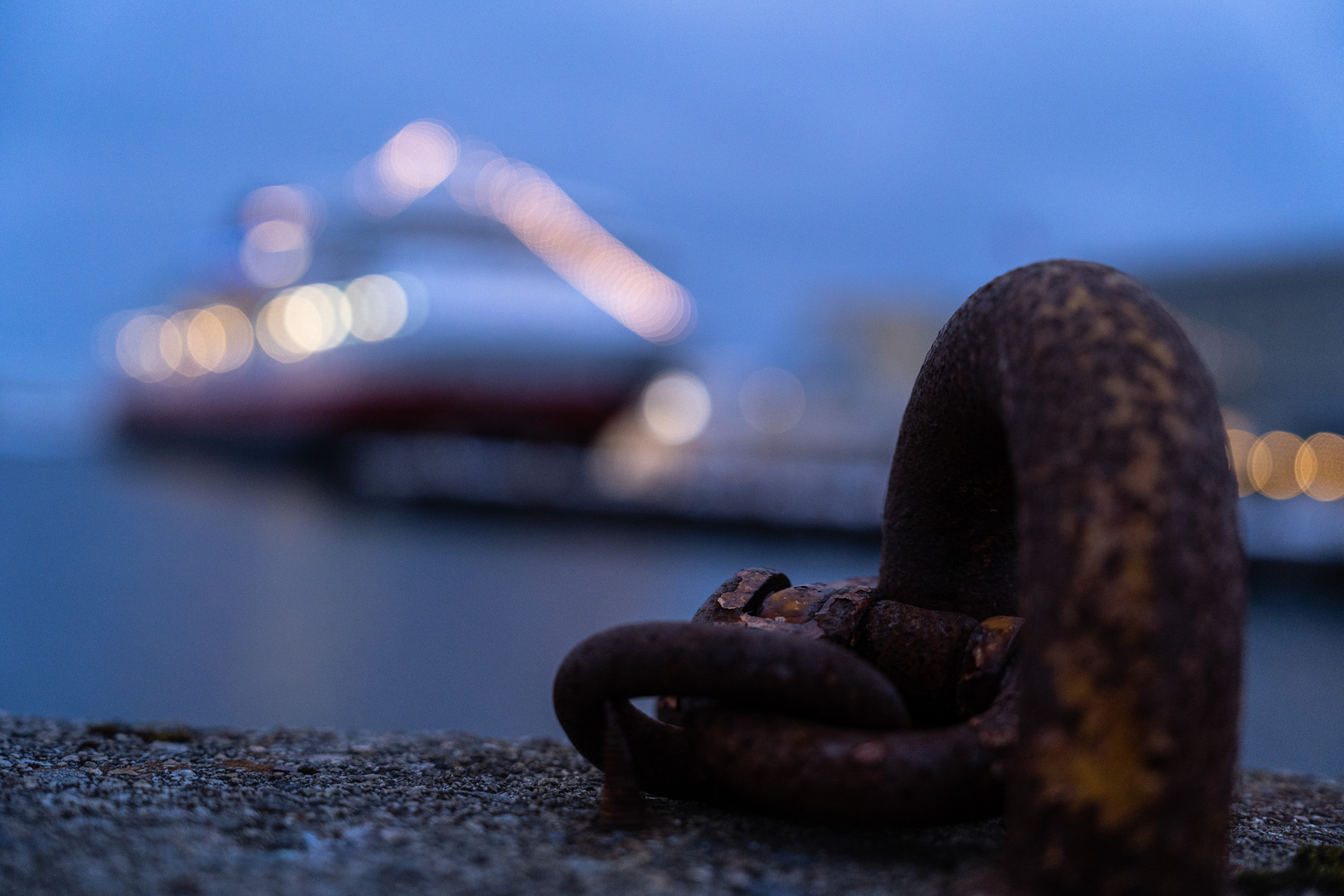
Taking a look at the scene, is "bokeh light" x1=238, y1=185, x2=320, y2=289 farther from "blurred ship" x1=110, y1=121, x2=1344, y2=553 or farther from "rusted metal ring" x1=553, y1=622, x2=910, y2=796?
"rusted metal ring" x1=553, y1=622, x2=910, y2=796

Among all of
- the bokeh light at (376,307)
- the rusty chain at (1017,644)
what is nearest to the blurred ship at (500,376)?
the bokeh light at (376,307)

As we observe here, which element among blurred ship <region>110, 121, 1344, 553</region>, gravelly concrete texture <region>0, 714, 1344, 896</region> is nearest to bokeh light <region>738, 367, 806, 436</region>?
blurred ship <region>110, 121, 1344, 553</region>

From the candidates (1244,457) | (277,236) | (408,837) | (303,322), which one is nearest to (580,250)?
(303,322)

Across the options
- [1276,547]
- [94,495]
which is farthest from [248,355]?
[1276,547]

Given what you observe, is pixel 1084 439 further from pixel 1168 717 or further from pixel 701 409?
pixel 701 409

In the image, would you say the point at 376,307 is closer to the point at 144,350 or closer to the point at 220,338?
the point at 220,338

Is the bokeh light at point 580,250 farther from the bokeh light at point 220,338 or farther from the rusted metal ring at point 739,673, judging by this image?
the rusted metal ring at point 739,673
